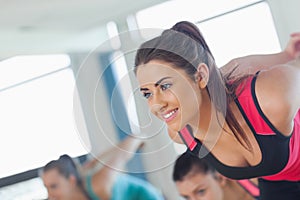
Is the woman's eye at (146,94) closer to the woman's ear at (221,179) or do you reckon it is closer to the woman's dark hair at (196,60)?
the woman's dark hair at (196,60)

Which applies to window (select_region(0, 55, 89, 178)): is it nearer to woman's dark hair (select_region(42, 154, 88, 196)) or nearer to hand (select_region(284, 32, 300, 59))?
woman's dark hair (select_region(42, 154, 88, 196))

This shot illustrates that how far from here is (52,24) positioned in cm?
137

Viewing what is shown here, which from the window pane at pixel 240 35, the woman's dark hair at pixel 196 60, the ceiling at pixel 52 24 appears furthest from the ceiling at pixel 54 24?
the window pane at pixel 240 35

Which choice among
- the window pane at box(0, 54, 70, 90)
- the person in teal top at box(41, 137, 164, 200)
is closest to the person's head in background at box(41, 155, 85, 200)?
the person in teal top at box(41, 137, 164, 200)

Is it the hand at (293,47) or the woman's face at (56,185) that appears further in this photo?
the woman's face at (56,185)

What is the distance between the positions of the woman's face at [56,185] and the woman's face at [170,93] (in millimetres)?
320

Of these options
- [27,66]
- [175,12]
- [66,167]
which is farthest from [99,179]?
[175,12]

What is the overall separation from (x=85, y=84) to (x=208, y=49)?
347 millimetres

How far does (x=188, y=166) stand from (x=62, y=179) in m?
0.35

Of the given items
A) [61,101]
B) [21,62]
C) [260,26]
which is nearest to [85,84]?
[61,101]

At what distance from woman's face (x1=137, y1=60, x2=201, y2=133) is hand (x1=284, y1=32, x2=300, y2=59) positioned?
0.24m

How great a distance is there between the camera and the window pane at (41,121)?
1.36 m

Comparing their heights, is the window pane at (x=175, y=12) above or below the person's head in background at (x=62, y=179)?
above

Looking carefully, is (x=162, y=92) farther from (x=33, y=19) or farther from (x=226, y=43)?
(x=33, y=19)
